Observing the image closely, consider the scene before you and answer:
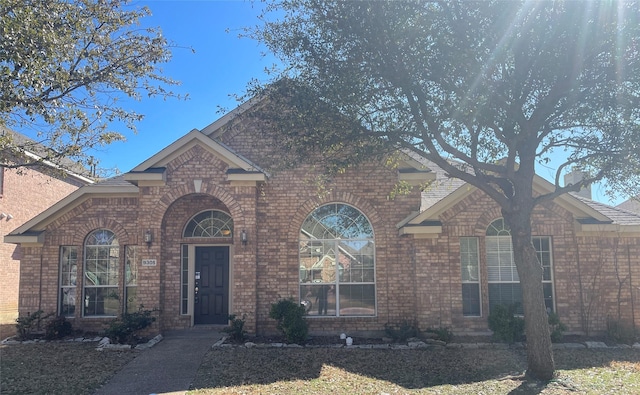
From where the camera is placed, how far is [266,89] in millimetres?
9086

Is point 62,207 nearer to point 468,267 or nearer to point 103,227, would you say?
point 103,227

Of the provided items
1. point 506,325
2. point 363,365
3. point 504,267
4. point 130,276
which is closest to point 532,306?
point 506,325

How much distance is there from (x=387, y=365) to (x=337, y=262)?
138 inches

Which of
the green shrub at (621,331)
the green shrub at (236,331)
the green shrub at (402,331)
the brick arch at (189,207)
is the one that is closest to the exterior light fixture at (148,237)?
the brick arch at (189,207)

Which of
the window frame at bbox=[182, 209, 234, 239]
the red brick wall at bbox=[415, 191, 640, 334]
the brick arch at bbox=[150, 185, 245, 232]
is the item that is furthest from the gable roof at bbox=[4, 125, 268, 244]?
the red brick wall at bbox=[415, 191, 640, 334]

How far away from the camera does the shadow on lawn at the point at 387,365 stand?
8.08 meters

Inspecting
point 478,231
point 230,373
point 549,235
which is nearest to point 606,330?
point 549,235

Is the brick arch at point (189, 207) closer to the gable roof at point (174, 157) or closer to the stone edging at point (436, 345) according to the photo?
the gable roof at point (174, 157)

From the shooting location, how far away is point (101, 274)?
12359mm

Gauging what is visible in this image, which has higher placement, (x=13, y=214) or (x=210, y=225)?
(x=13, y=214)

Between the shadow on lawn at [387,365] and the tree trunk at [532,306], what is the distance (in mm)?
327

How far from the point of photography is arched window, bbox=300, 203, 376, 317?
11.9 metres

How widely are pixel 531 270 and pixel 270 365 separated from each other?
5.00 metres

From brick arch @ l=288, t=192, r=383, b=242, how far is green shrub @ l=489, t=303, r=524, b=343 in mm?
3408
